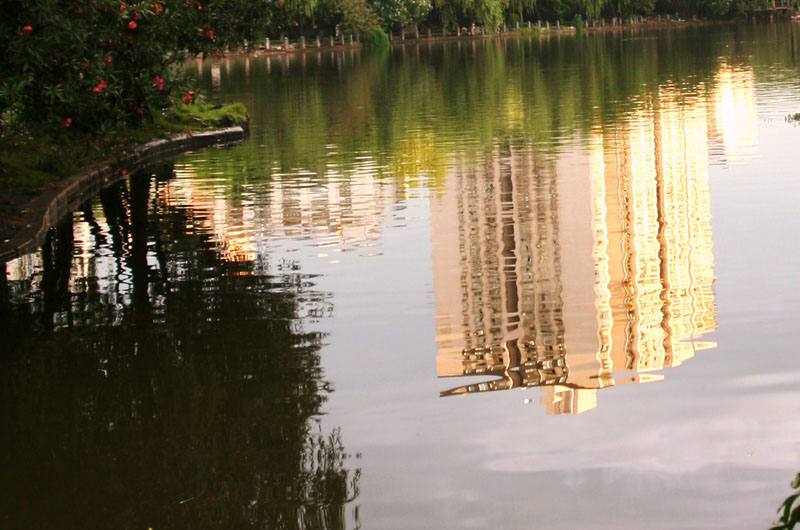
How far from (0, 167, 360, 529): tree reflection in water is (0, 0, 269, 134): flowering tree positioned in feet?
6.37

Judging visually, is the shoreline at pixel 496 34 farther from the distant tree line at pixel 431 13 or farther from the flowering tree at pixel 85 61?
the flowering tree at pixel 85 61

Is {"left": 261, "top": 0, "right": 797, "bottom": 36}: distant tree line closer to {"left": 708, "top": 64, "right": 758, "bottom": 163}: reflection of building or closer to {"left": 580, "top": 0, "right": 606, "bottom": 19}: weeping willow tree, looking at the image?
{"left": 580, "top": 0, "right": 606, "bottom": 19}: weeping willow tree

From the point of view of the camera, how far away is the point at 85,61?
15.2 meters

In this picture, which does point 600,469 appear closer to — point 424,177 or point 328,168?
point 424,177

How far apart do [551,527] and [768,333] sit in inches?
174

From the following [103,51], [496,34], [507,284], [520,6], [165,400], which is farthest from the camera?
[496,34]

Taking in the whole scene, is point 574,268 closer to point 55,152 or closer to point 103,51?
point 103,51

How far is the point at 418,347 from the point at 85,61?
6401mm

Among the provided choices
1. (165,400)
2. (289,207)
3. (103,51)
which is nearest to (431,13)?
(289,207)

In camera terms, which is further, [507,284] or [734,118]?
[734,118]

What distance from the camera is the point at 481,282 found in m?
13.3

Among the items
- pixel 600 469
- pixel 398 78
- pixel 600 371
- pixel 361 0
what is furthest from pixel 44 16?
pixel 361 0

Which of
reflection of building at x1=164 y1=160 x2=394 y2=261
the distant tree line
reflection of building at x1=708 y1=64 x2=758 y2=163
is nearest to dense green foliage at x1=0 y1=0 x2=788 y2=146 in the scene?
reflection of building at x1=164 y1=160 x2=394 y2=261

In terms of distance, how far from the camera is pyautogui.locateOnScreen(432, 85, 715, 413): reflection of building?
33.4 ft
